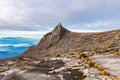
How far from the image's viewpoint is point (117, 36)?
69.5 metres

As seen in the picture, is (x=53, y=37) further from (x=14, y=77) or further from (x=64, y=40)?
(x=14, y=77)

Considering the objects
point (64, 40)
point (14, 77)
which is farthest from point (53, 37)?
point (14, 77)

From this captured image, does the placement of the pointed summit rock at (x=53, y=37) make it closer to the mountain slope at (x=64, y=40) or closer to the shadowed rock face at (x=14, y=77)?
the mountain slope at (x=64, y=40)

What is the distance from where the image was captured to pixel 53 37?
94125mm

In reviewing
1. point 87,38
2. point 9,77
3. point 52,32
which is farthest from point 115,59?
point 52,32

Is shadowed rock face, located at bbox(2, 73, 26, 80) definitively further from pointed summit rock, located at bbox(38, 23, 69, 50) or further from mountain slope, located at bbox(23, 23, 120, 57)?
pointed summit rock, located at bbox(38, 23, 69, 50)

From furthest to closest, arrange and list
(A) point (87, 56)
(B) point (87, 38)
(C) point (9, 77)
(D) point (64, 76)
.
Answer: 1. (B) point (87, 38)
2. (A) point (87, 56)
3. (C) point (9, 77)
4. (D) point (64, 76)

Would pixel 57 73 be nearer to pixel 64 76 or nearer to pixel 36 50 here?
pixel 64 76

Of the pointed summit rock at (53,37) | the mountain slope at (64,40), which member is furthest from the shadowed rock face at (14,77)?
the pointed summit rock at (53,37)

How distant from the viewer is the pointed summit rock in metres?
91.8

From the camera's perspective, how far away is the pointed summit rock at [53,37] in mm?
91750

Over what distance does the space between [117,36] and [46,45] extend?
2885cm

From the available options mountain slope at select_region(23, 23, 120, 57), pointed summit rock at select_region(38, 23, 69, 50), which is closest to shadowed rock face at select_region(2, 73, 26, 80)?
mountain slope at select_region(23, 23, 120, 57)

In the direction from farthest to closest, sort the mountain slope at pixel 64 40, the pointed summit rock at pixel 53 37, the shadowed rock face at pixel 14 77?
the pointed summit rock at pixel 53 37
the mountain slope at pixel 64 40
the shadowed rock face at pixel 14 77
